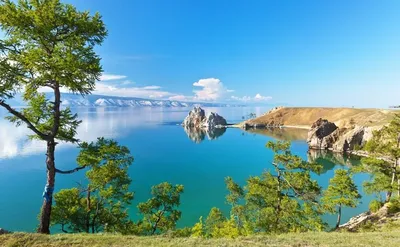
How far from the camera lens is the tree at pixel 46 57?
1094 cm

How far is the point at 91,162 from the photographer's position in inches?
514

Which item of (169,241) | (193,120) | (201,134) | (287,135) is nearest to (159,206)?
(169,241)

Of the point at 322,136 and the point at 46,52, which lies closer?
the point at 46,52

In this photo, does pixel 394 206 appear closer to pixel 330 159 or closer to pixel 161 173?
pixel 161 173

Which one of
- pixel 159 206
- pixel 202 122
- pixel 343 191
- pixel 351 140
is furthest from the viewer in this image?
pixel 202 122

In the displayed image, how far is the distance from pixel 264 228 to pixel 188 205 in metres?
23.4

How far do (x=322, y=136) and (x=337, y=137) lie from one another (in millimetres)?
6026

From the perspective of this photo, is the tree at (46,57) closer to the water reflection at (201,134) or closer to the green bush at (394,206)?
the green bush at (394,206)

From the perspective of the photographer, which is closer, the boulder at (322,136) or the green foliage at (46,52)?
the green foliage at (46,52)

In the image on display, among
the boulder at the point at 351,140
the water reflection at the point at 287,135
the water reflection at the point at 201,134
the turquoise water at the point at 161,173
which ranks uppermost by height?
the boulder at the point at 351,140

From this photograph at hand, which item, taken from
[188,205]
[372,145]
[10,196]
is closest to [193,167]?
[188,205]

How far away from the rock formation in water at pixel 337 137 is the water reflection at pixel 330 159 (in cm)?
462

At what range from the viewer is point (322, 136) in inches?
4286

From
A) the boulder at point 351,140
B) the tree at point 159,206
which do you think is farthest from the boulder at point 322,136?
the tree at point 159,206
